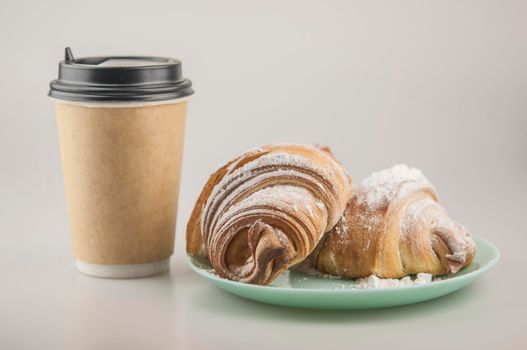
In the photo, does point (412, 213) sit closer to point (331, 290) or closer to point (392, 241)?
point (392, 241)

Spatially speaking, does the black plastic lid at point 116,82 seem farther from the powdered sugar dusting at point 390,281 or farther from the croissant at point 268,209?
the powdered sugar dusting at point 390,281

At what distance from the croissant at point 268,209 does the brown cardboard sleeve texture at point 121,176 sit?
155mm

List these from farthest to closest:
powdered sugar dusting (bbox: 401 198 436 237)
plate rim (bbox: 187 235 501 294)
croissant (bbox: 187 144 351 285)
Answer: powdered sugar dusting (bbox: 401 198 436 237) → croissant (bbox: 187 144 351 285) → plate rim (bbox: 187 235 501 294)

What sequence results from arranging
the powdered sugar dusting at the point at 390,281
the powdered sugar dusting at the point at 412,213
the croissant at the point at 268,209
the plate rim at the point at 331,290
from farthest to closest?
the powdered sugar dusting at the point at 412,213 < the powdered sugar dusting at the point at 390,281 < the croissant at the point at 268,209 < the plate rim at the point at 331,290

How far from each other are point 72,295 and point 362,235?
939 mm

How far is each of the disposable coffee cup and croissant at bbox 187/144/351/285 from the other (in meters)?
0.17

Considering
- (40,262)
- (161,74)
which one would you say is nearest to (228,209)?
(161,74)

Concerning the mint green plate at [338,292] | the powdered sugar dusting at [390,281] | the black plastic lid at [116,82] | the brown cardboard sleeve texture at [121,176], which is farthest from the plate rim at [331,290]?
the black plastic lid at [116,82]

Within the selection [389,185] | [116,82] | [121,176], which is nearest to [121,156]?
[121,176]

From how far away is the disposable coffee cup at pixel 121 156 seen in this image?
3.61 m

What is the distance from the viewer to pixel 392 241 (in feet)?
11.6

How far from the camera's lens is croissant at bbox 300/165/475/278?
139 inches

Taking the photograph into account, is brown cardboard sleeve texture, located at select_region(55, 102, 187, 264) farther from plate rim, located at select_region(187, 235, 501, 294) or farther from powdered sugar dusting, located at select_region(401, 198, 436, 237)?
powdered sugar dusting, located at select_region(401, 198, 436, 237)

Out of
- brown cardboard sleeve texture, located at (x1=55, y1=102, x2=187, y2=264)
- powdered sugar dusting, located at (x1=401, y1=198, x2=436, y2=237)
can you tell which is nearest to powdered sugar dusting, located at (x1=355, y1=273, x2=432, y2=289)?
powdered sugar dusting, located at (x1=401, y1=198, x2=436, y2=237)
